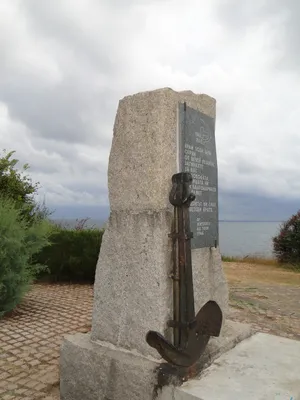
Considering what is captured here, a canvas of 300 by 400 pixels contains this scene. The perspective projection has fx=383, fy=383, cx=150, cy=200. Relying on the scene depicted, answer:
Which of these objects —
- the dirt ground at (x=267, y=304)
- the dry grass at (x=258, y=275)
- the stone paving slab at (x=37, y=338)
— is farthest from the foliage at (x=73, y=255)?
the dry grass at (x=258, y=275)

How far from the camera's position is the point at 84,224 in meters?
11.6

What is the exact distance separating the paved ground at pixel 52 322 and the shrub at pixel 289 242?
5617 mm

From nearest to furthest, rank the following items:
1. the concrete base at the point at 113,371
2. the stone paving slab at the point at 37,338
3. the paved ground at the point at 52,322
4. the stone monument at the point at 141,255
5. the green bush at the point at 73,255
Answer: the concrete base at the point at 113,371 → the stone monument at the point at 141,255 → the stone paving slab at the point at 37,338 → the paved ground at the point at 52,322 → the green bush at the point at 73,255

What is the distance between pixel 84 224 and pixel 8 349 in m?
7.18

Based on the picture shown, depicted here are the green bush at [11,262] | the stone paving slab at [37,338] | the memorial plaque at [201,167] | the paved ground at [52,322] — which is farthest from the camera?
the green bush at [11,262]

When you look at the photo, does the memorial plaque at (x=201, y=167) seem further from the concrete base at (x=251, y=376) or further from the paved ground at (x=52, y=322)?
the paved ground at (x=52, y=322)

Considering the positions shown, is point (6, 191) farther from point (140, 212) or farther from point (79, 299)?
point (140, 212)

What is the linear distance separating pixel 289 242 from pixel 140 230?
533 inches

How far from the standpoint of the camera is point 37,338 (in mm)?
4832

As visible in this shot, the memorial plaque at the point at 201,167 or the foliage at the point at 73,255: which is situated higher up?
the memorial plaque at the point at 201,167

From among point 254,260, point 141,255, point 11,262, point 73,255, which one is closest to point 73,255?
point 73,255

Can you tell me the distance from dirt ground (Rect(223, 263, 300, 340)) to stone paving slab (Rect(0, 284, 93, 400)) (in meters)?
2.56

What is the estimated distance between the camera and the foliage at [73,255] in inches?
372

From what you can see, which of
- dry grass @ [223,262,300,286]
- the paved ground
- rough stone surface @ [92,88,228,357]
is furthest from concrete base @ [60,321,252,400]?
dry grass @ [223,262,300,286]
